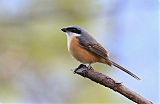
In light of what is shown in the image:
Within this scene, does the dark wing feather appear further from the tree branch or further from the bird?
the tree branch

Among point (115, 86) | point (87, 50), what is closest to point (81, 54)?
point (87, 50)

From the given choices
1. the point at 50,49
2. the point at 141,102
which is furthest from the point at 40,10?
the point at 141,102

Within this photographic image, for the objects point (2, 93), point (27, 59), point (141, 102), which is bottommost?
point (141, 102)

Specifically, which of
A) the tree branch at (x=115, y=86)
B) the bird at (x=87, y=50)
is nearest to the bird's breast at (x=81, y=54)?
the bird at (x=87, y=50)

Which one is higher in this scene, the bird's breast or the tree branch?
the bird's breast

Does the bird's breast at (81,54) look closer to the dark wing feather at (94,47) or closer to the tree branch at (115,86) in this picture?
the dark wing feather at (94,47)

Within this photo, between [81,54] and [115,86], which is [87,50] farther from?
[115,86]

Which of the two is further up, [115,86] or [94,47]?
[94,47]

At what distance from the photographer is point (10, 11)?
447 cm

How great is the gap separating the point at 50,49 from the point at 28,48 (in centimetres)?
20

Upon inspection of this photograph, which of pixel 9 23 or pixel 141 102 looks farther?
pixel 9 23

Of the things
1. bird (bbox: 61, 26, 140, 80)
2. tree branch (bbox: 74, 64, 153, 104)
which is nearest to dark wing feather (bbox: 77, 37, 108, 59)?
bird (bbox: 61, 26, 140, 80)

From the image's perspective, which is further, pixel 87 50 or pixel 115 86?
pixel 87 50

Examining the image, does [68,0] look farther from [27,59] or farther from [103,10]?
[27,59]
